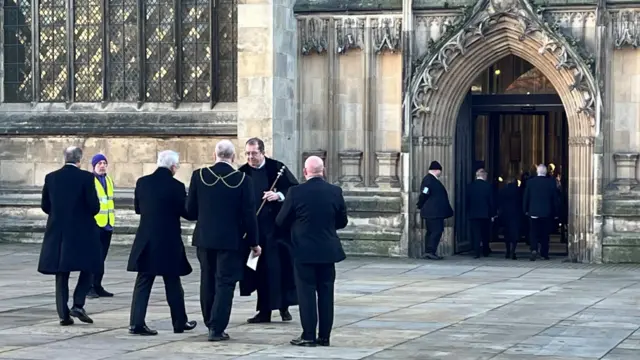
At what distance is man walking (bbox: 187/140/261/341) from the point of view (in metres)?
12.5

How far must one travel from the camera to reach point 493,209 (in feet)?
79.0

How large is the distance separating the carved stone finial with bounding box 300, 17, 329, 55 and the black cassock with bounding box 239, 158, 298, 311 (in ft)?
31.7

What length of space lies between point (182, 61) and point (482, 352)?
14.0 meters

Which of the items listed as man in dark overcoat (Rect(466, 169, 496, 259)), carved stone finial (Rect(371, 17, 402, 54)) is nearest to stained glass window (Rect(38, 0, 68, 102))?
carved stone finial (Rect(371, 17, 402, 54))

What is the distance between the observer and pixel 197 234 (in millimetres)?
12672

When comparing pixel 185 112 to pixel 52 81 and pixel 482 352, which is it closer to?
pixel 52 81

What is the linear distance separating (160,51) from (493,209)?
657 cm

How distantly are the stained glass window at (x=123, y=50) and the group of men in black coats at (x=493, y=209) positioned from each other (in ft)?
19.5

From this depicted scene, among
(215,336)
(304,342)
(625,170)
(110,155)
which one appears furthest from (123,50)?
(304,342)

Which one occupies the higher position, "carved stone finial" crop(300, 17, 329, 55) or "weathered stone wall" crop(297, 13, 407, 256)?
"carved stone finial" crop(300, 17, 329, 55)

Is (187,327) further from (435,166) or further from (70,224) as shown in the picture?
(435,166)

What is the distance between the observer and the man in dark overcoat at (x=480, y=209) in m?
23.6

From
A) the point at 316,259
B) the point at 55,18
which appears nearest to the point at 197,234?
the point at 316,259

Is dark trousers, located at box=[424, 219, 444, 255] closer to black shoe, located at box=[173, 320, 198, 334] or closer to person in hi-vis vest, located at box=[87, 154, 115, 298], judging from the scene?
person in hi-vis vest, located at box=[87, 154, 115, 298]
